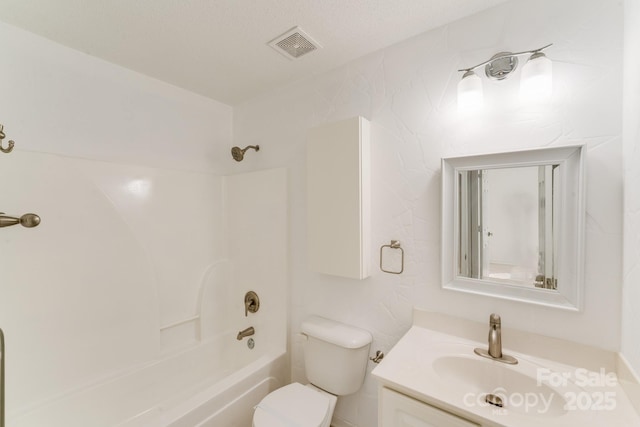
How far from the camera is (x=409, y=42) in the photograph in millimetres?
1408

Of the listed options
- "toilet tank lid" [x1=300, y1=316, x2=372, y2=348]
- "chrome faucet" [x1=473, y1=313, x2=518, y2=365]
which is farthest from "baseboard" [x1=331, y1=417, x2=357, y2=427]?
"chrome faucet" [x1=473, y1=313, x2=518, y2=365]

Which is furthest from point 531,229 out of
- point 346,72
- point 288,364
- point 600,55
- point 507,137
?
point 288,364

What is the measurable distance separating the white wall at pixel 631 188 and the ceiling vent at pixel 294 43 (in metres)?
1.25

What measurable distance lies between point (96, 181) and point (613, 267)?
2508 mm

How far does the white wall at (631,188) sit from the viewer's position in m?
0.84

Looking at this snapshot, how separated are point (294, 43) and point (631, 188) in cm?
156

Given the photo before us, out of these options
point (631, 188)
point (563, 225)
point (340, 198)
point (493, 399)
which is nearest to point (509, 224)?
point (563, 225)

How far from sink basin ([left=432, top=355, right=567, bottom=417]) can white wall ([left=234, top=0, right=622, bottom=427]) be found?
0.64ft

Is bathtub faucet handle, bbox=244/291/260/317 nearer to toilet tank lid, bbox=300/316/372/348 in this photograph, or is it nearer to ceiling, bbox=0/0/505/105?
toilet tank lid, bbox=300/316/372/348

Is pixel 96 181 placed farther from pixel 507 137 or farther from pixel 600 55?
pixel 600 55

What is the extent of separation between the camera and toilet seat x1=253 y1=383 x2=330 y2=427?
128 centimetres

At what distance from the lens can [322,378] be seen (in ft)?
5.00

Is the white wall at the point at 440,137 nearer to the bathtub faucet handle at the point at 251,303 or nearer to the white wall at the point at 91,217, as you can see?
the bathtub faucet handle at the point at 251,303

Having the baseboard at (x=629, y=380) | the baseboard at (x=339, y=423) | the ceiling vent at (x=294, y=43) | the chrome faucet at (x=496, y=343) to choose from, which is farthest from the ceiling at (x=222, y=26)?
the baseboard at (x=339, y=423)
